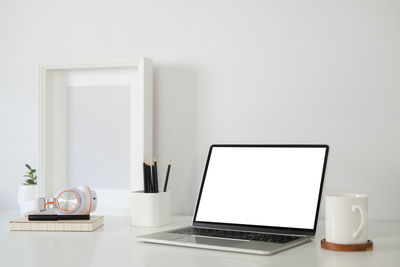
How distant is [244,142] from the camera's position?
141 centimetres

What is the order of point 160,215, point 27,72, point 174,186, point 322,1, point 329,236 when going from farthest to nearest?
point 27,72 < point 174,186 < point 322,1 < point 160,215 < point 329,236

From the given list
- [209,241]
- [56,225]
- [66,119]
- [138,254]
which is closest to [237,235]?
[209,241]

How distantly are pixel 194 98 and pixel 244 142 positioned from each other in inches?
7.9

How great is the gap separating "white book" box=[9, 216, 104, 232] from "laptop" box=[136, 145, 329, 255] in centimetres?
21

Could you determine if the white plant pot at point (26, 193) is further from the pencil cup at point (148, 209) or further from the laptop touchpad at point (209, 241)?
the laptop touchpad at point (209, 241)

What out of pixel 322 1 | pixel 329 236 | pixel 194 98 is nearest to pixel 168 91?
pixel 194 98

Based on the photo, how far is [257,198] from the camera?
1.17 meters

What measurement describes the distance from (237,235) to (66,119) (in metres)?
0.72

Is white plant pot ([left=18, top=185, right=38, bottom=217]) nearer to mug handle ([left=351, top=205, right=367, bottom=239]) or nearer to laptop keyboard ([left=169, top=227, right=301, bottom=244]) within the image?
laptop keyboard ([left=169, top=227, right=301, bottom=244])

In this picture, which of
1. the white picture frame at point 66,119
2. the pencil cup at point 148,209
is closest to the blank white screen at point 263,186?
the pencil cup at point 148,209

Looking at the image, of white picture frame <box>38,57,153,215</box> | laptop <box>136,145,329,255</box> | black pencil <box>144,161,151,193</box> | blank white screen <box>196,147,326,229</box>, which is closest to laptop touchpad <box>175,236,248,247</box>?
laptop <box>136,145,329,255</box>

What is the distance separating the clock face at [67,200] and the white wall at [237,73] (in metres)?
0.33

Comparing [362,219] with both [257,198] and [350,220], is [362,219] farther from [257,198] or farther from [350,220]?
[257,198]

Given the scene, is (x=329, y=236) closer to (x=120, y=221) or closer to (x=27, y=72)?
(x=120, y=221)
